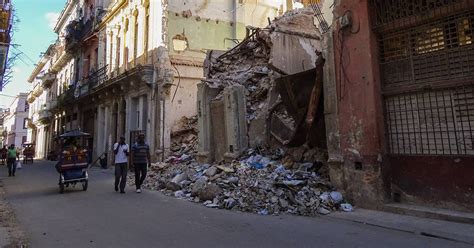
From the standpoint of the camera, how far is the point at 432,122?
23.1 ft

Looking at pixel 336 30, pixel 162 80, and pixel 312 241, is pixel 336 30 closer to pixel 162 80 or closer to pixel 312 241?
pixel 312 241

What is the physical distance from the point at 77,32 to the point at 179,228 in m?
28.6

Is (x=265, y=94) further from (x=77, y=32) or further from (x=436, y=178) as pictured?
(x=77, y=32)

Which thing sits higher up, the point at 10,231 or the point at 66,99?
the point at 66,99

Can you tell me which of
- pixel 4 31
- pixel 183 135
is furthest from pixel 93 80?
pixel 183 135

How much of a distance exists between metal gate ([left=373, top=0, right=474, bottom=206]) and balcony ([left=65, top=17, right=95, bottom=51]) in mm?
25465

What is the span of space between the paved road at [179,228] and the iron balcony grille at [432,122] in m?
2.02

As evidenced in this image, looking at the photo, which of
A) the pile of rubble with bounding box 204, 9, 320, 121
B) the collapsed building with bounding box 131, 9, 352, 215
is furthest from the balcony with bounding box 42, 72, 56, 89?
the pile of rubble with bounding box 204, 9, 320, 121

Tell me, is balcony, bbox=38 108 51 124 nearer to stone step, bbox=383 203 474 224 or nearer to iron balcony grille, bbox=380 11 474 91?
iron balcony grille, bbox=380 11 474 91

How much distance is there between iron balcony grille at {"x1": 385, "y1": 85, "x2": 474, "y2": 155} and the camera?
6.58m

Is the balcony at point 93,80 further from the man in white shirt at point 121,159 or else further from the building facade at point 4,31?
the man in white shirt at point 121,159

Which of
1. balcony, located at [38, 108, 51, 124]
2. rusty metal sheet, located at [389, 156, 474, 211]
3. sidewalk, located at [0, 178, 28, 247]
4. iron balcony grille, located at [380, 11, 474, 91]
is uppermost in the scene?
balcony, located at [38, 108, 51, 124]

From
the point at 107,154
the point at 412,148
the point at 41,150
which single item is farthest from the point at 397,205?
the point at 41,150

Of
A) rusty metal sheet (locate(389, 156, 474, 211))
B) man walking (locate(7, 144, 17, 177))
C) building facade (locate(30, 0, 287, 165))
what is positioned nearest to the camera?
rusty metal sheet (locate(389, 156, 474, 211))
